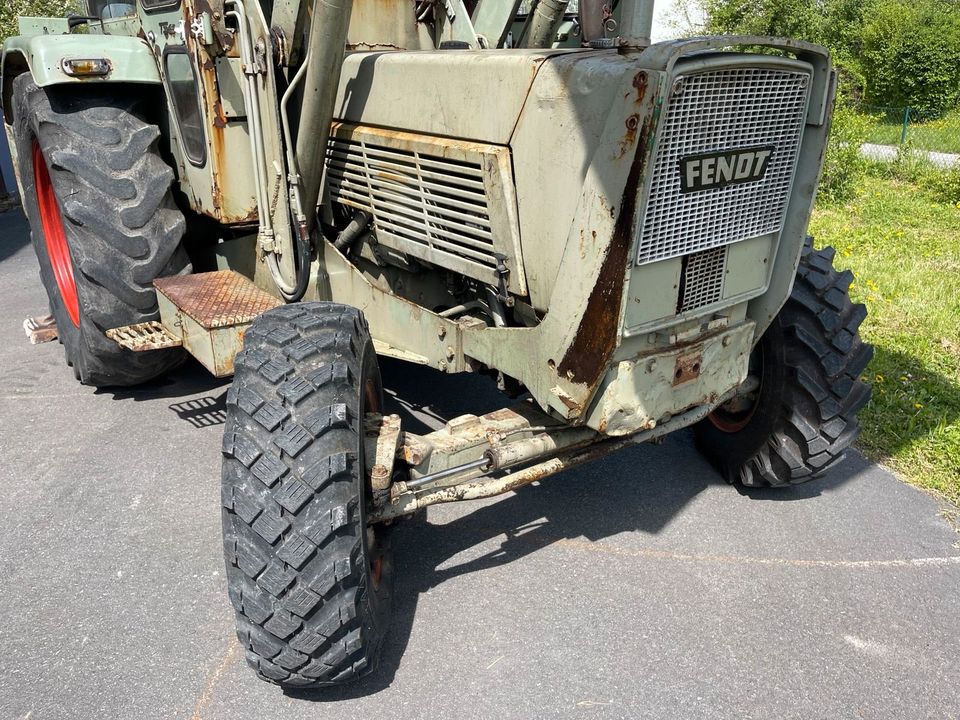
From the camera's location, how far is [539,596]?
2.97m

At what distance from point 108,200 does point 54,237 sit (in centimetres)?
130

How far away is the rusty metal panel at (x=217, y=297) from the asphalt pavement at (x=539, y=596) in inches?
32.0

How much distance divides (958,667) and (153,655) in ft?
8.64

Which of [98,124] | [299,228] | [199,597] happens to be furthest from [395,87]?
[199,597]

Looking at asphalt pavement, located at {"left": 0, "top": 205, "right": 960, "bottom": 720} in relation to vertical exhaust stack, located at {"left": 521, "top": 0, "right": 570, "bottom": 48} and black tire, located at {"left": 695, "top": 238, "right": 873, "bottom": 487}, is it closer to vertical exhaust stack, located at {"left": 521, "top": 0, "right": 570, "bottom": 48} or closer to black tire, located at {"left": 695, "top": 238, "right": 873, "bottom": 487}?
black tire, located at {"left": 695, "top": 238, "right": 873, "bottom": 487}

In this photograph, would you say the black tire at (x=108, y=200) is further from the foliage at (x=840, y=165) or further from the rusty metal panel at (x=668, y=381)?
the foliage at (x=840, y=165)

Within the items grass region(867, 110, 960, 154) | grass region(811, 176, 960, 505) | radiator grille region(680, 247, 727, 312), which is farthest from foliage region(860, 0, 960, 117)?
radiator grille region(680, 247, 727, 312)

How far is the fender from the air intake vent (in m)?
1.20

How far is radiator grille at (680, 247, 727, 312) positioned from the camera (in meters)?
Answer: 2.60

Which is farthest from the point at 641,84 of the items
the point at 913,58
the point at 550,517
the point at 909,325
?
the point at 913,58

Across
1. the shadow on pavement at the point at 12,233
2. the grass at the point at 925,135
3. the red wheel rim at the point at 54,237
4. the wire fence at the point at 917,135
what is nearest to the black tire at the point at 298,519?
the red wheel rim at the point at 54,237

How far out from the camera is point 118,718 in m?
2.45

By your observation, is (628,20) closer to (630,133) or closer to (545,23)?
(630,133)

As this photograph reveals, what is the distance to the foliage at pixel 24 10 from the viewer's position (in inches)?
423
